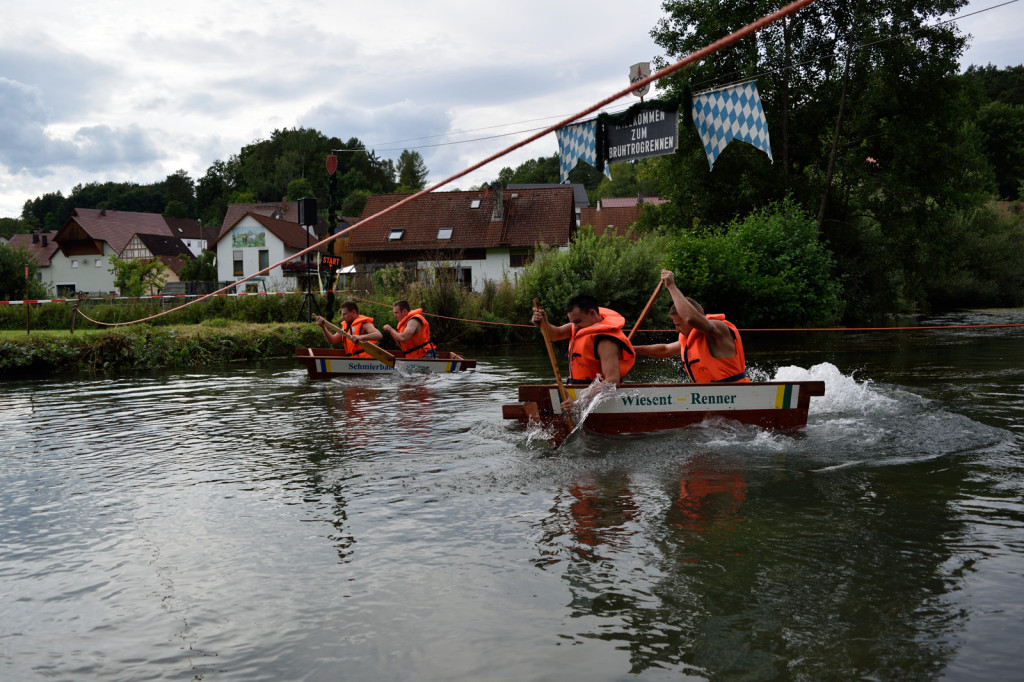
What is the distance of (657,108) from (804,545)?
7027 millimetres

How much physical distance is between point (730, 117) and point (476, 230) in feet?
124

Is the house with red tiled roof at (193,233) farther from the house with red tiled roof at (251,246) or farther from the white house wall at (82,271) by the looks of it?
the house with red tiled roof at (251,246)

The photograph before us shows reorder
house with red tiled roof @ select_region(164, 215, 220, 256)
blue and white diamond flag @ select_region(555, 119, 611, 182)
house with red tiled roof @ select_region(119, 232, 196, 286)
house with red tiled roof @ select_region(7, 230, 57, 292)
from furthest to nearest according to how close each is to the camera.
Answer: house with red tiled roof @ select_region(164, 215, 220, 256), house with red tiled roof @ select_region(119, 232, 196, 286), house with red tiled roof @ select_region(7, 230, 57, 292), blue and white diamond flag @ select_region(555, 119, 611, 182)

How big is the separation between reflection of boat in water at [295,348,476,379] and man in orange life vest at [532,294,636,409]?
6445 millimetres

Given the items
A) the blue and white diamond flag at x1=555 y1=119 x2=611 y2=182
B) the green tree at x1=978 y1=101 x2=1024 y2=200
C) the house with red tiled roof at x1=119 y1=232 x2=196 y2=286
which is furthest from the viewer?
the house with red tiled roof at x1=119 y1=232 x2=196 y2=286

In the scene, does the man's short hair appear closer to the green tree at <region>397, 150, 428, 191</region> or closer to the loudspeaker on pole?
the loudspeaker on pole

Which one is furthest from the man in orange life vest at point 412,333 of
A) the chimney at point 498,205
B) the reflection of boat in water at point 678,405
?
the chimney at point 498,205

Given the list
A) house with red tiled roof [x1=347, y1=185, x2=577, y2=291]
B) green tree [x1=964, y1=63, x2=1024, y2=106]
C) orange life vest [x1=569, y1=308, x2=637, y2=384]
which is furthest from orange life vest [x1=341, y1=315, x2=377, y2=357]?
green tree [x1=964, y1=63, x2=1024, y2=106]

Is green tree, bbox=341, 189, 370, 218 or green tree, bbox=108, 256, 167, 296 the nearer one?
green tree, bbox=108, 256, 167, 296

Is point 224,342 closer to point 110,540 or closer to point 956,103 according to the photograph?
point 110,540

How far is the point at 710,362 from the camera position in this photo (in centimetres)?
937

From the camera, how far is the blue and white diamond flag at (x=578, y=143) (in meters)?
11.4

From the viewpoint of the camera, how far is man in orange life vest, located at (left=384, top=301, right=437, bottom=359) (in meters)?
16.1

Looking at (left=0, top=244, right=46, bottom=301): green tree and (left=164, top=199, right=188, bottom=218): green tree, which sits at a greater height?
(left=164, top=199, right=188, bottom=218): green tree
